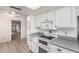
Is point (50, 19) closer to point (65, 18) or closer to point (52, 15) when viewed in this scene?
point (52, 15)

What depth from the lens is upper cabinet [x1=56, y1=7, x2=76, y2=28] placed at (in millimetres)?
1538

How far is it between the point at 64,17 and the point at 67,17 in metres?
0.08

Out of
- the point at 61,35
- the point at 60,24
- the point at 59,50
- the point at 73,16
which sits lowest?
the point at 59,50

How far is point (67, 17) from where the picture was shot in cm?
162

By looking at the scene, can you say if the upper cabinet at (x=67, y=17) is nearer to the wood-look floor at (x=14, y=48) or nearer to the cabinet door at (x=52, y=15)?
the cabinet door at (x=52, y=15)

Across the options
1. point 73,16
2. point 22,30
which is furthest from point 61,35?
point 22,30

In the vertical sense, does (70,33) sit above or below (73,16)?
below

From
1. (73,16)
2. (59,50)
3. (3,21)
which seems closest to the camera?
(59,50)

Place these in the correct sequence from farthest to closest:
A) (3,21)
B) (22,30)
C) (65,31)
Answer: (22,30) → (3,21) → (65,31)

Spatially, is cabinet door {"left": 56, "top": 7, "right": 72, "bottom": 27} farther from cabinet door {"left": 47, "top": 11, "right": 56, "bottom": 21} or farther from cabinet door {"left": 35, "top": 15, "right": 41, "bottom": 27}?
cabinet door {"left": 35, "top": 15, "right": 41, "bottom": 27}

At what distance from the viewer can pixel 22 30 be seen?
554 centimetres

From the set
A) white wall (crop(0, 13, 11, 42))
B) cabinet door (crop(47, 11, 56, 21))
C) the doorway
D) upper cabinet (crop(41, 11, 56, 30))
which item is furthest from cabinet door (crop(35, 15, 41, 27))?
white wall (crop(0, 13, 11, 42))
